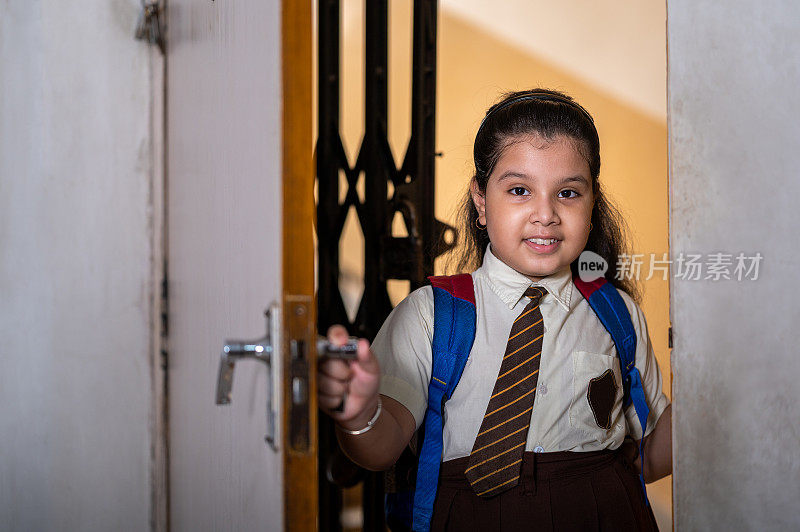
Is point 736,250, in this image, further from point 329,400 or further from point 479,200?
point 329,400

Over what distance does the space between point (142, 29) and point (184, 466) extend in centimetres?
93

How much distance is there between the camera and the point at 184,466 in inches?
54.3

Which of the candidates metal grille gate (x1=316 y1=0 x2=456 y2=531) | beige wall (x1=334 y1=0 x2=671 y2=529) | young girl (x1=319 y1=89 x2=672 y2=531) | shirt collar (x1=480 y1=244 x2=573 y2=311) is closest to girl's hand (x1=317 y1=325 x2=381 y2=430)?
young girl (x1=319 y1=89 x2=672 y2=531)

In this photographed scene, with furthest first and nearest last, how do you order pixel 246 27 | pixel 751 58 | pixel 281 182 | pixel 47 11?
pixel 47 11 < pixel 751 58 < pixel 246 27 < pixel 281 182

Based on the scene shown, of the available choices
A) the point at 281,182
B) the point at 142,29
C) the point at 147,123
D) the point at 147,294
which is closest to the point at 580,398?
the point at 281,182

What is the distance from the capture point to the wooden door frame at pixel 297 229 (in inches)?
27.1

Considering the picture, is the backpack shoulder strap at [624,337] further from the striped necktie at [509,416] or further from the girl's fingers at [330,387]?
the girl's fingers at [330,387]

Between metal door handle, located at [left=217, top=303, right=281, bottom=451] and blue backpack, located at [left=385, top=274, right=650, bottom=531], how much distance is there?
50 centimetres

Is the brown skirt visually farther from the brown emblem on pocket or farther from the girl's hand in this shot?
the girl's hand

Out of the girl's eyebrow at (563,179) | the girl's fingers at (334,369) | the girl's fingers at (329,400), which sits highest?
the girl's eyebrow at (563,179)

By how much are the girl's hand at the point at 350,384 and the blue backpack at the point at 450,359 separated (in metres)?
0.29

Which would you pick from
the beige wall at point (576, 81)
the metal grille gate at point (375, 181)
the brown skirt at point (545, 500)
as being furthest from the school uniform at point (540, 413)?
the beige wall at point (576, 81)

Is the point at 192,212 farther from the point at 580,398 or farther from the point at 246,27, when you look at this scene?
the point at 580,398

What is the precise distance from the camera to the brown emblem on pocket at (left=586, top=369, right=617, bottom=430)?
1205 millimetres
